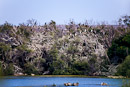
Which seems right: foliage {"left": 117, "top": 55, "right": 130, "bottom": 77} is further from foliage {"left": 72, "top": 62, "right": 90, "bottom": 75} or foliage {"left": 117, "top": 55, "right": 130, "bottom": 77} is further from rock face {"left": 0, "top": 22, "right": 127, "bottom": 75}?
foliage {"left": 72, "top": 62, "right": 90, "bottom": 75}

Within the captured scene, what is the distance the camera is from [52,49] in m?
58.8

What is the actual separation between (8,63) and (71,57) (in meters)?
9.63

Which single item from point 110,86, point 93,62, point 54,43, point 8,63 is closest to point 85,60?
point 93,62

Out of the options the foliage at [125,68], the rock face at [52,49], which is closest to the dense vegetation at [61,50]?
the rock face at [52,49]

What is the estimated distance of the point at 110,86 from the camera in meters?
37.0

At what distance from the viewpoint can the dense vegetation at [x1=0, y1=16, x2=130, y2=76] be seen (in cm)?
5491

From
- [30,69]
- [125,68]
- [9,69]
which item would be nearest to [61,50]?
[30,69]

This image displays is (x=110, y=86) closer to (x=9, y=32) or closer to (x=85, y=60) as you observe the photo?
(x=85, y=60)

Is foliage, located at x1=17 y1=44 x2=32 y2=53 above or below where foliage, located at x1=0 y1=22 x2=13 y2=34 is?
below

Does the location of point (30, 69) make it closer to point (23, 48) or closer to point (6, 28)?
point (23, 48)

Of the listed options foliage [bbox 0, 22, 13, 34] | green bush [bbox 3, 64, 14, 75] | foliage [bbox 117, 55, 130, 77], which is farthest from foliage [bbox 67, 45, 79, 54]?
foliage [bbox 117, 55, 130, 77]

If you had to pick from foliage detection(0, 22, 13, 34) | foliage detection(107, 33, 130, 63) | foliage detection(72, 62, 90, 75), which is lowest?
foliage detection(72, 62, 90, 75)

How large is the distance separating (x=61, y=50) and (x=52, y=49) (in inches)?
55.4

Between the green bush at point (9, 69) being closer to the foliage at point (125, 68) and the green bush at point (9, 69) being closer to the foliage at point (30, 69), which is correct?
the foliage at point (30, 69)
